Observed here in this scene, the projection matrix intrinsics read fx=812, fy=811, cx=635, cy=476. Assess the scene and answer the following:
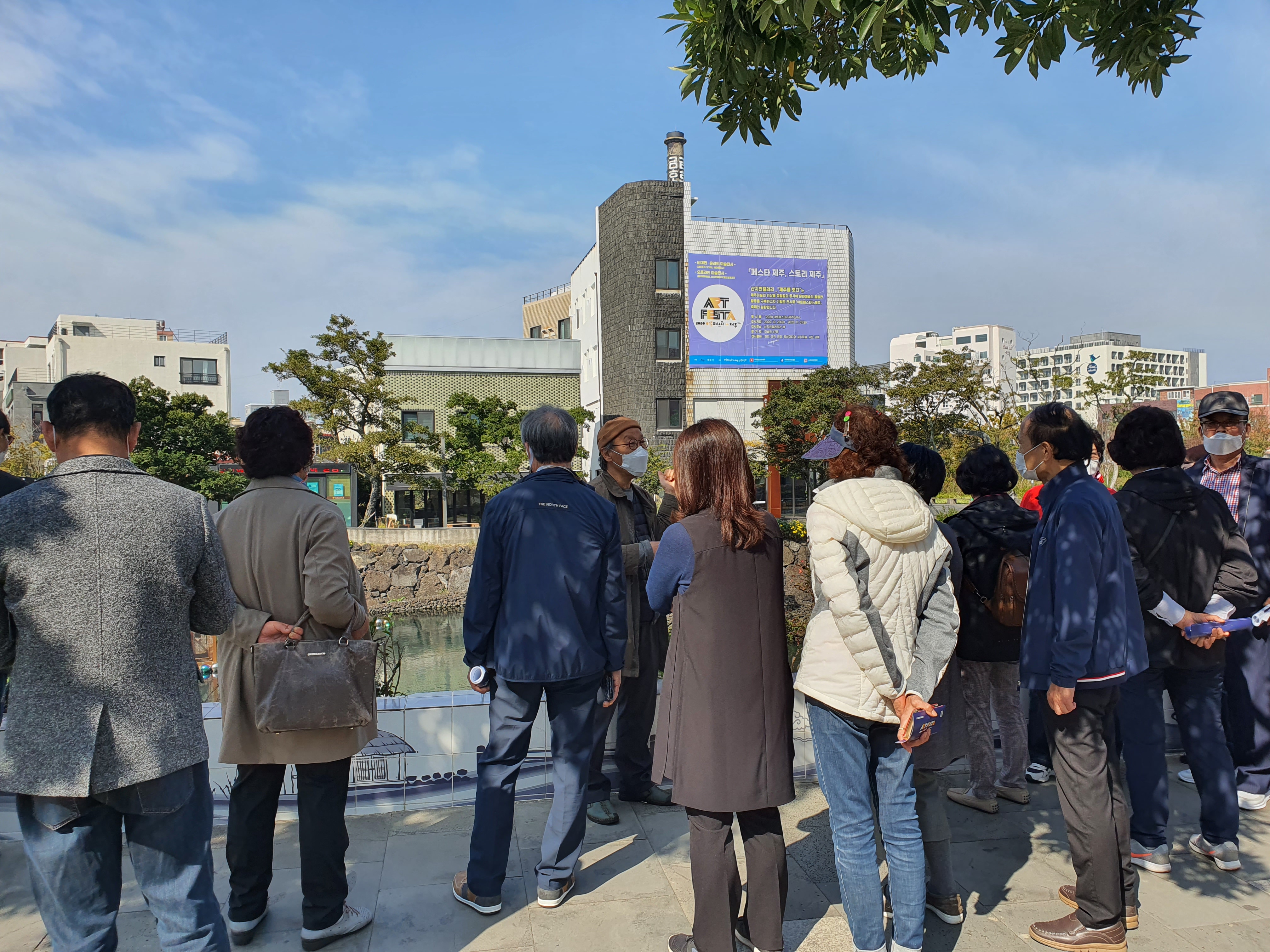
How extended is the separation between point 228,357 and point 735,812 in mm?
53875

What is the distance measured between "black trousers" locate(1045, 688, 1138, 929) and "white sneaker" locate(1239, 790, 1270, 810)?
1473 mm

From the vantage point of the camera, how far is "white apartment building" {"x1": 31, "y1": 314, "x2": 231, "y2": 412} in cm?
Answer: 4653

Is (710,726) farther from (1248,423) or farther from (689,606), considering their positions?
(1248,423)

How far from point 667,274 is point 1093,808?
3217 centimetres

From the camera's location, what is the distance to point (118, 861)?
6.63 feet

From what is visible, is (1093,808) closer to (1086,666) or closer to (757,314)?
(1086,666)

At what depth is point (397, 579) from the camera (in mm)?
25703

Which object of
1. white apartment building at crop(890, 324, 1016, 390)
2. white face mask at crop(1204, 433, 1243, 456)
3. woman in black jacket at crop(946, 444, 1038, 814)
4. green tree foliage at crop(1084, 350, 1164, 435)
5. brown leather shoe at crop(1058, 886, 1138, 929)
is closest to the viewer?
brown leather shoe at crop(1058, 886, 1138, 929)

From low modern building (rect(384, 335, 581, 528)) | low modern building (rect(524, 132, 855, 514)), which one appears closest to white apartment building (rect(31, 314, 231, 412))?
low modern building (rect(384, 335, 581, 528))

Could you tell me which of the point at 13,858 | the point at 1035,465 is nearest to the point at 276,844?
the point at 13,858

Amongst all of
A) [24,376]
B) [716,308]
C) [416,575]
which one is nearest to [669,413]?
[716,308]

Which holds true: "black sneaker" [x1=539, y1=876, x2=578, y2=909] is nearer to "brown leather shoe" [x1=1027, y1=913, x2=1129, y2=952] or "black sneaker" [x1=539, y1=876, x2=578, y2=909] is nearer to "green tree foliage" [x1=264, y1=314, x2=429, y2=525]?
"brown leather shoe" [x1=1027, y1=913, x2=1129, y2=952]

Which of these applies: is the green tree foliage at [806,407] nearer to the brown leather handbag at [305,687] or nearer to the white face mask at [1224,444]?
the white face mask at [1224,444]

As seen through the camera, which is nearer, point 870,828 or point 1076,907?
point 870,828
